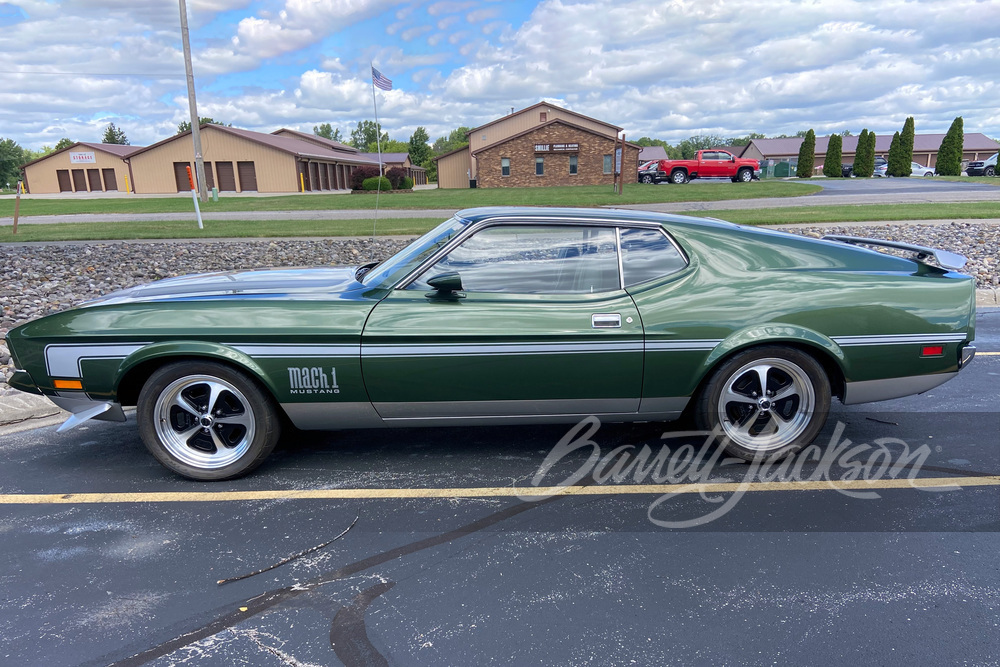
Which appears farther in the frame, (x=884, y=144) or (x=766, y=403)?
(x=884, y=144)

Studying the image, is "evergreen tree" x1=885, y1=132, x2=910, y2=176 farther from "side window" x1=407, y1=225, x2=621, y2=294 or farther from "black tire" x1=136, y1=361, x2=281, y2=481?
"black tire" x1=136, y1=361, x2=281, y2=481

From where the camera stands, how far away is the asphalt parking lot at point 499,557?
2.38 metres

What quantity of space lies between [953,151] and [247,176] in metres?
49.4

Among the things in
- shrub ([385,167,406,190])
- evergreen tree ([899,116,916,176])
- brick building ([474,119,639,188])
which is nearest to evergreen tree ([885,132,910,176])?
evergreen tree ([899,116,916,176])

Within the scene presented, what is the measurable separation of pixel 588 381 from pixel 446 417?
30.7 inches

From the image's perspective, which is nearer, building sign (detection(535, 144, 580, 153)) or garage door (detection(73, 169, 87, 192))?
building sign (detection(535, 144, 580, 153))

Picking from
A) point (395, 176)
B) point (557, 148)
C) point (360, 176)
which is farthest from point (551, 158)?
point (360, 176)

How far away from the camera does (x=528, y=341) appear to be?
11.4 feet

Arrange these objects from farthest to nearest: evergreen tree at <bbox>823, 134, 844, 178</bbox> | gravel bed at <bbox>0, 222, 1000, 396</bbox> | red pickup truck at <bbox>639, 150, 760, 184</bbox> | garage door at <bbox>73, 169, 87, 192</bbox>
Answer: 1. evergreen tree at <bbox>823, 134, 844, 178</bbox>
2. garage door at <bbox>73, 169, 87, 192</bbox>
3. red pickup truck at <bbox>639, 150, 760, 184</bbox>
4. gravel bed at <bbox>0, 222, 1000, 396</bbox>

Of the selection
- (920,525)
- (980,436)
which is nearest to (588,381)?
(920,525)

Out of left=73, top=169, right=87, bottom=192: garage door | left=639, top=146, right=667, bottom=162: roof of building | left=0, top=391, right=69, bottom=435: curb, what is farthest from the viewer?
left=639, top=146, right=667, bottom=162: roof of building

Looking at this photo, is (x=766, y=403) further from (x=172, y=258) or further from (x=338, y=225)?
(x=338, y=225)

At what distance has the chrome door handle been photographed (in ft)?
11.5

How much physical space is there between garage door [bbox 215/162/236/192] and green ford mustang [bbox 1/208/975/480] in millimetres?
48231
